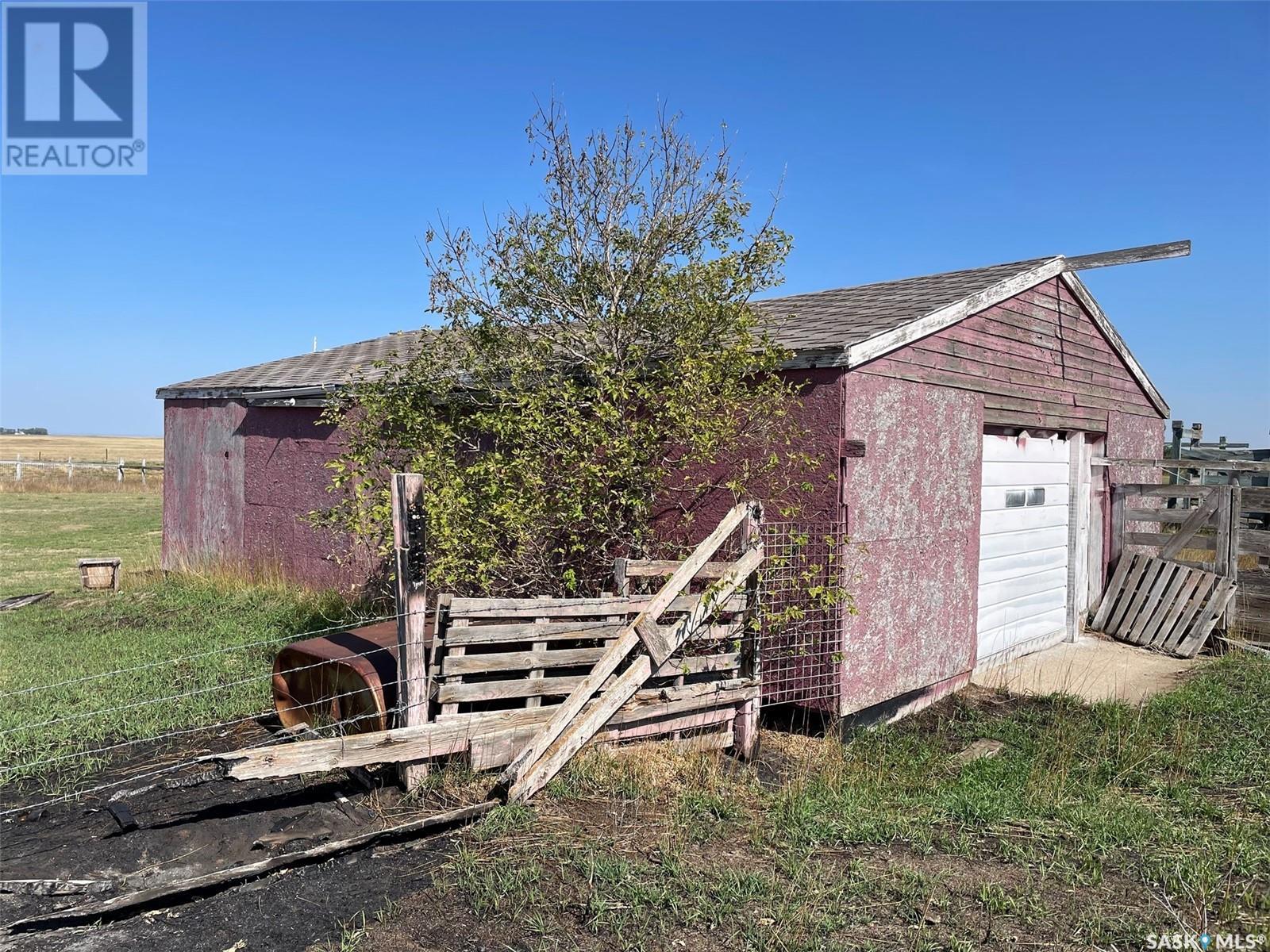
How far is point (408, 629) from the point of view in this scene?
203 inches

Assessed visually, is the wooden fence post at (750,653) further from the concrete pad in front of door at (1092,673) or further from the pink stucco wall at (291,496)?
the pink stucco wall at (291,496)

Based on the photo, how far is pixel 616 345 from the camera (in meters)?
7.34

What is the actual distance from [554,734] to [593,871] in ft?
3.48

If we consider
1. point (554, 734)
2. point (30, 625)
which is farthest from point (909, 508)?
point (30, 625)

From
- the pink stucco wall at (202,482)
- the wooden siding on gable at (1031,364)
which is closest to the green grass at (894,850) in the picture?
the wooden siding on gable at (1031,364)

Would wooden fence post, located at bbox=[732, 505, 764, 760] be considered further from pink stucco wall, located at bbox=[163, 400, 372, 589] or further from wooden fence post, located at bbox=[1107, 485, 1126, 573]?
wooden fence post, located at bbox=[1107, 485, 1126, 573]

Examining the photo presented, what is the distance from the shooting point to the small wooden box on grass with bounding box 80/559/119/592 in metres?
12.2

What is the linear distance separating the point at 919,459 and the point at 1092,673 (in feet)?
11.1

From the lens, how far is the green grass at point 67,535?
14.1 meters

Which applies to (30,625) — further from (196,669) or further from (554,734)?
(554,734)

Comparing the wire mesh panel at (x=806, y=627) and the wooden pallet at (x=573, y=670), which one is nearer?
the wooden pallet at (x=573, y=670)

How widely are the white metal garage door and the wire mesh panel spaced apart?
9.24 ft

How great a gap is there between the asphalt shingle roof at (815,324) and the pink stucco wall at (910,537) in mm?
604

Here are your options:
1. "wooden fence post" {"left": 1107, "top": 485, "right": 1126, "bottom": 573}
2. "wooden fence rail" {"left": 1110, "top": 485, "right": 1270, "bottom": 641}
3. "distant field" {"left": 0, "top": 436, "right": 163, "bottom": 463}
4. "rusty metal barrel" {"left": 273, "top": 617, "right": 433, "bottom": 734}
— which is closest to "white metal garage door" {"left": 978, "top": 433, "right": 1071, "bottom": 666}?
"wooden fence post" {"left": 1107, "top": 485, "right": 1126, "bottom": 573}
